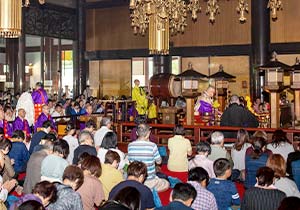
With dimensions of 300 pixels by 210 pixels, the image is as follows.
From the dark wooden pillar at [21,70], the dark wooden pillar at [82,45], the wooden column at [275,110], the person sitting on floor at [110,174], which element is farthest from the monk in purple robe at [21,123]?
the dark wooden pillar at [82,45]

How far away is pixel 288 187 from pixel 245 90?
11711 mm

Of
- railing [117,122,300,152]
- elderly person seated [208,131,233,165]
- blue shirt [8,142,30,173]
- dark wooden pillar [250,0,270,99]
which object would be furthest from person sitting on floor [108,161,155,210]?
dark wooden pillar [250,0,270,99]

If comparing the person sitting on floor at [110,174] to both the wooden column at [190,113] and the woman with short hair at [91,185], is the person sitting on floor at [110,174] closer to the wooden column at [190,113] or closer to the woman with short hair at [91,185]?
the woman with short hair at [91,185]

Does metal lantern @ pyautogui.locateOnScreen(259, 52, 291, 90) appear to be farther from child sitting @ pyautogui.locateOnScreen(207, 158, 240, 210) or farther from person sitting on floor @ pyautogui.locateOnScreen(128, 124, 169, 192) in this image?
child sitting @ pyautogui.locateOnScreen(207, 158, 240, 210)

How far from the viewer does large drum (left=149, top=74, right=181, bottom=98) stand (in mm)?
12664

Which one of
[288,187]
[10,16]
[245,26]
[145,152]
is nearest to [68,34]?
[245,26]

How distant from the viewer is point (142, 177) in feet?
16.4

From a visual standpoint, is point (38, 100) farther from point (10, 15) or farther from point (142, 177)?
point (142, 177)

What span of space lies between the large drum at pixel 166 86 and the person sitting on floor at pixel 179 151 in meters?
4.80

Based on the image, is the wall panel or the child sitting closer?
the child sitting

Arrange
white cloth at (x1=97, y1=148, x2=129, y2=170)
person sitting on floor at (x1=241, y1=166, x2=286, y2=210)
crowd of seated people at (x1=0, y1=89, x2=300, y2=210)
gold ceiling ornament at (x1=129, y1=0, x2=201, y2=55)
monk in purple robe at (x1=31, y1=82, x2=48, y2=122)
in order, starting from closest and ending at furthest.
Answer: crowd of seated people at (x1=0, y1=89, x2=300, y2=210) → person sitting on floor at (x1=241, y1=166, x2=286, y2=210) → white cloth at (x1=97, y1=148, x2=129, y2=170) → gold ceiling ornament at (x1=129, y1=0, x2=201, y2=55) → monk in purple robe at (x1=31, y1=82, x2=48, y2=122)

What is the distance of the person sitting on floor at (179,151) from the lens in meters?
7.80

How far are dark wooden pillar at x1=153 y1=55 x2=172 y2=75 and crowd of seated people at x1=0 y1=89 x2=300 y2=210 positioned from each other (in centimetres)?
946

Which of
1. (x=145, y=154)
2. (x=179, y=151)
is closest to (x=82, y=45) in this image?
(x=179, y=151)
